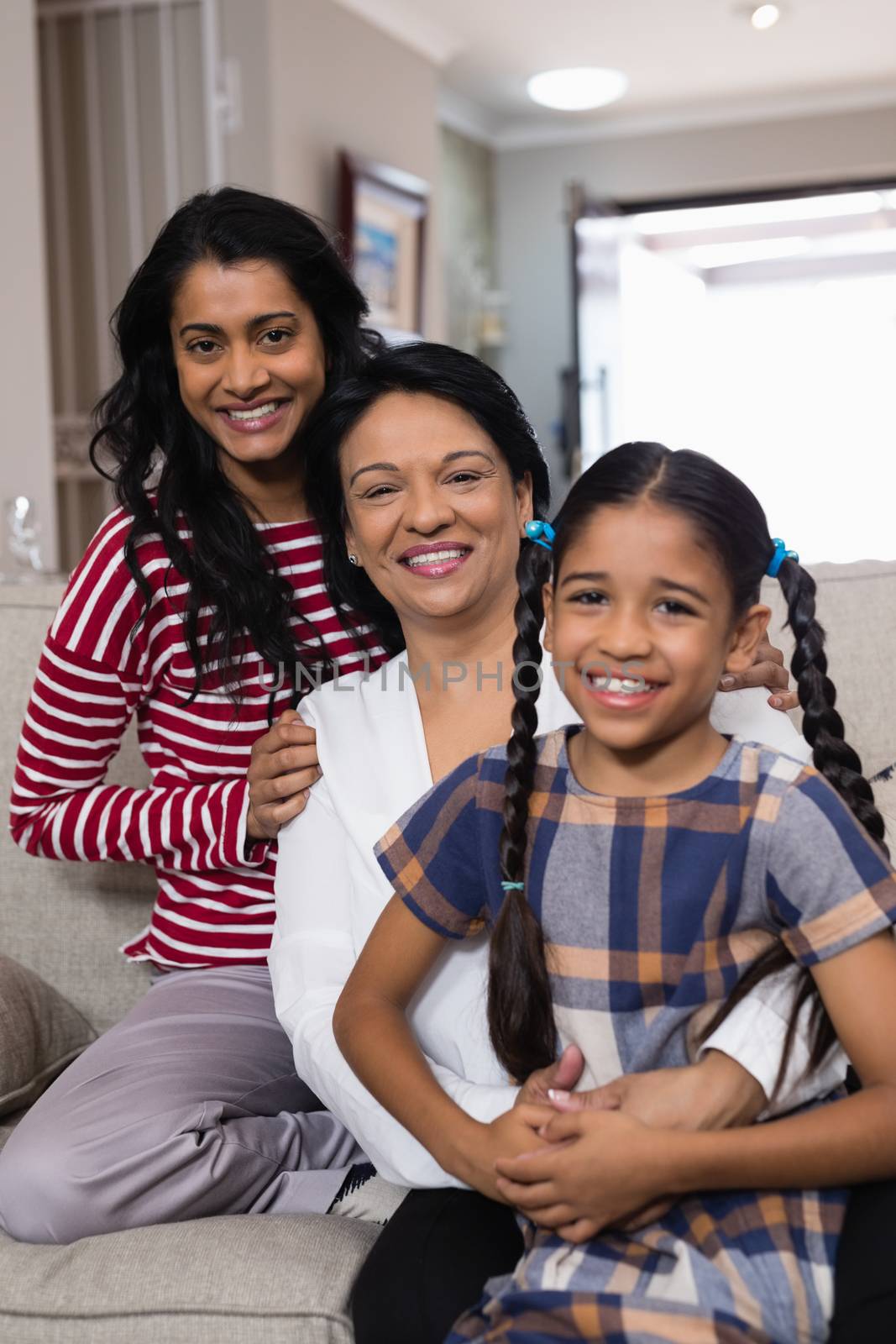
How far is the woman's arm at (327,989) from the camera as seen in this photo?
1.18m

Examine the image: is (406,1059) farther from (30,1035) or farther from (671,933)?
(30,1035)

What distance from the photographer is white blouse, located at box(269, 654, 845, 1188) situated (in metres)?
1.21

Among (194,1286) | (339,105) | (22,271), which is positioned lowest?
(194,1286)

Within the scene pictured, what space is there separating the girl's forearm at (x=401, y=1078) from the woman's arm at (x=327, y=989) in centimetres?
4

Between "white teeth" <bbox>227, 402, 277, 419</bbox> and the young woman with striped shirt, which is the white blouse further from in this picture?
"white teeth" <bbox>227, 402, 277, 419</bbox>

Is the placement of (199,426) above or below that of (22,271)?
below

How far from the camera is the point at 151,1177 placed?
131 centimetres

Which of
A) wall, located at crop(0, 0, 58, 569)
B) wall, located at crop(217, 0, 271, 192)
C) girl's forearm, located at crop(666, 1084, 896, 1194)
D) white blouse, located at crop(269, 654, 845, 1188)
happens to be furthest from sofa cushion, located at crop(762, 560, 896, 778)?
wall, located at crop(217, 0, 271, 192)

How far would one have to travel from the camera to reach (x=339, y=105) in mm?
4352

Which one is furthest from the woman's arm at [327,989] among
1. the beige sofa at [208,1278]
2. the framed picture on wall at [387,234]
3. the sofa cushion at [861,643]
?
the framed picture on wall at [387,234]

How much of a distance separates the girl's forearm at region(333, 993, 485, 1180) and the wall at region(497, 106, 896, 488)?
506cm

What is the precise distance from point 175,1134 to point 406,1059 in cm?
32

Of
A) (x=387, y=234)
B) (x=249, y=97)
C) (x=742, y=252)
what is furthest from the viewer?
(x=742, y=252)

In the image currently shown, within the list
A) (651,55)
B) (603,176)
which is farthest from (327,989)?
(603,176)
